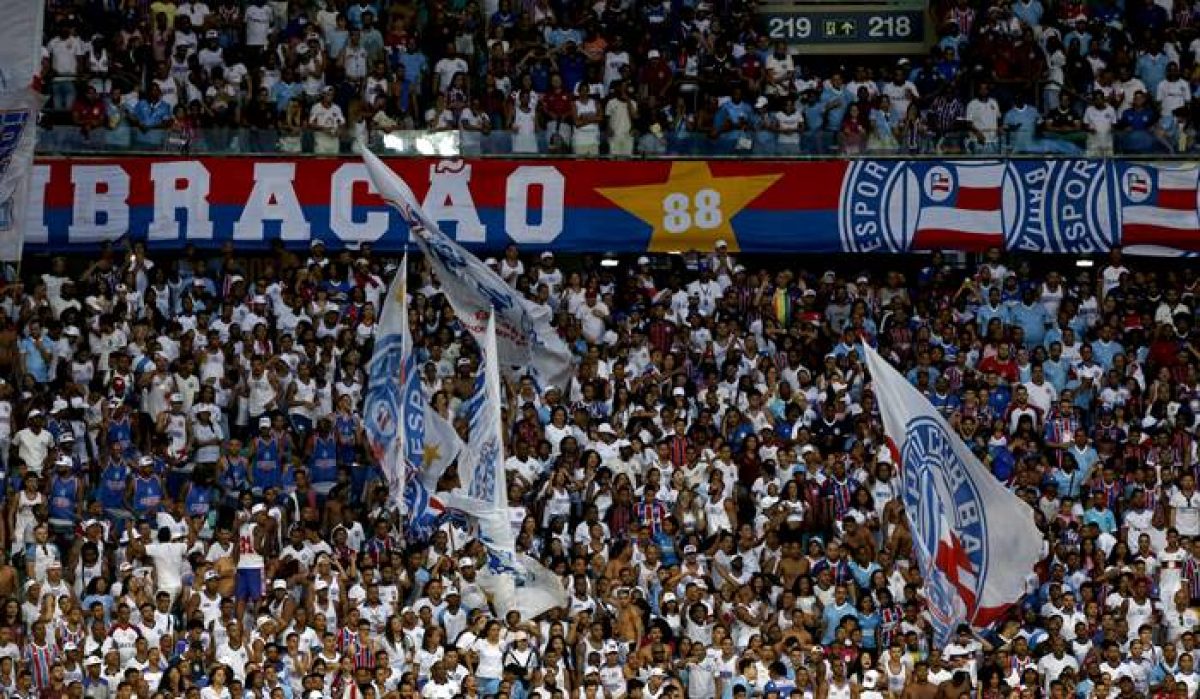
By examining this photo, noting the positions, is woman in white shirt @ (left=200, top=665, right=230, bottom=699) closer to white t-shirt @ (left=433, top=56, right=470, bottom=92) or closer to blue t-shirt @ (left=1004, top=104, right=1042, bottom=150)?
white t-shirt @ (left=433, top=56, right=470, bottom=92)

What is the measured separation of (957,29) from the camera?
110 ft

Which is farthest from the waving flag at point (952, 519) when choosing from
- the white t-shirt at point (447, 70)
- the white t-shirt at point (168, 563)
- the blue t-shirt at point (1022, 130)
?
the white t-shirt at point (447, 70)

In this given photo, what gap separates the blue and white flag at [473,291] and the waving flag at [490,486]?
32cm

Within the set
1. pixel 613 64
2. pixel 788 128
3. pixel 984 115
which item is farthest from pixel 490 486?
pixel 984 115

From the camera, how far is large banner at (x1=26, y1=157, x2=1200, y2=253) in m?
31.4

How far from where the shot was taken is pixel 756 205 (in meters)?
31.6

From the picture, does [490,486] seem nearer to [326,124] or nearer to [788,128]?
[326,124]

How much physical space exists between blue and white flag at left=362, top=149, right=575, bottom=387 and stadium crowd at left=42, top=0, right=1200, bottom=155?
5.79 meters

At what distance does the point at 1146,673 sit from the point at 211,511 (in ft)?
28.8

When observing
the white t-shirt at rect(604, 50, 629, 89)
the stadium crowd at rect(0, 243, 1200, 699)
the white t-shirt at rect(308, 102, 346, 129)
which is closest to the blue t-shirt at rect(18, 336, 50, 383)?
the stadium crowd at rect(0, 243, 1200, 699)

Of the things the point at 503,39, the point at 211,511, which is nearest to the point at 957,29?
the point at 503,39

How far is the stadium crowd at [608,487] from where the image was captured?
2458cm

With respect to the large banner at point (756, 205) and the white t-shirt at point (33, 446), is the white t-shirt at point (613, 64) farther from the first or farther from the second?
the white t-shirt at point (33, 446)

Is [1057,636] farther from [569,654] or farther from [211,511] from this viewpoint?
[211,511]
